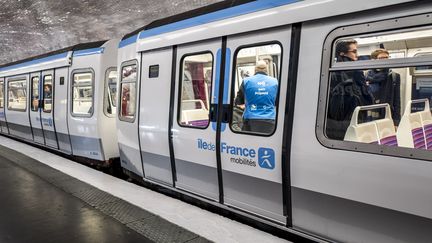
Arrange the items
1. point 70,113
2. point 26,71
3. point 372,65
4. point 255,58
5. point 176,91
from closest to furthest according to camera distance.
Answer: point 372,65 → point 255,58 → point 176,91 → point 70,113 → point 26,71

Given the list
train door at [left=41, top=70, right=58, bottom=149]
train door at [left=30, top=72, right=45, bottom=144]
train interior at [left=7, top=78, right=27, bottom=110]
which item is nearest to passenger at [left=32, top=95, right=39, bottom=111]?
train door at [left=30, top=72, right=45, bottom=144]

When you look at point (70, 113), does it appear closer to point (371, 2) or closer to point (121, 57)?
point (121, 57)

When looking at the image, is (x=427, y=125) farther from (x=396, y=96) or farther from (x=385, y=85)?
(x=385, y=85)

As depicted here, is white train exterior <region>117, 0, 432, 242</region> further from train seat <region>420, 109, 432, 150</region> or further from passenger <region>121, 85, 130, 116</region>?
passenger <region>121, 85, 130, 116</region>

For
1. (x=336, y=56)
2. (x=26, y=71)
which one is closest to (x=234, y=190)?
(x=336, y=56)

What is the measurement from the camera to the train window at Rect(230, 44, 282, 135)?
3.64 m

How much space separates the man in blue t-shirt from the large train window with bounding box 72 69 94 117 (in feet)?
14.6

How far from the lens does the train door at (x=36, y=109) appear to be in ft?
32.4

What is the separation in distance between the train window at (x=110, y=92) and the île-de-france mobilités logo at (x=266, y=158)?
4.60m

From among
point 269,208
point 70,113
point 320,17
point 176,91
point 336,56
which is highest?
point 320,17

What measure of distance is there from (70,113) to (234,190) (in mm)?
5424

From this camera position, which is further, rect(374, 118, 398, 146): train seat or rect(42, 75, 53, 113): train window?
rect(42, 75, 53, 113): train window

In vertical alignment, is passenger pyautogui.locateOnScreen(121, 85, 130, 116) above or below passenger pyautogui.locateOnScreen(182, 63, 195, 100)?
below

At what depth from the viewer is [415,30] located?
249 cm
